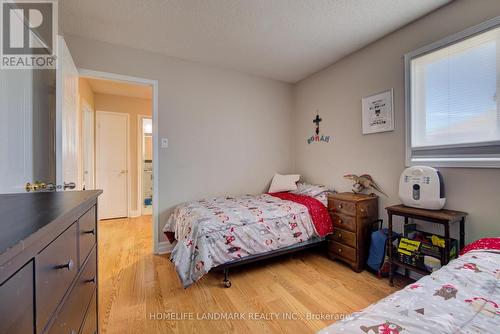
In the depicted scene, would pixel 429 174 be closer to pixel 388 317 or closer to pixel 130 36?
pixel 388 317

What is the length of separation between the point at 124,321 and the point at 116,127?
3.67 metres

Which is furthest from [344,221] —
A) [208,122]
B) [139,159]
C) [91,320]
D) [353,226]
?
[139,159]

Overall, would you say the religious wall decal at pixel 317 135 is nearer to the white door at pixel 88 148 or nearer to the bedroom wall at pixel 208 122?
the bedroom wall at pixel 208 122

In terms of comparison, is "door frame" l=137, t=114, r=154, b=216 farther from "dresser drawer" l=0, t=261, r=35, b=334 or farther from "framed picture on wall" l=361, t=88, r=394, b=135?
"dresser drawer" l=0, t=261, r=35, b=334

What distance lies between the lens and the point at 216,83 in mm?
3104

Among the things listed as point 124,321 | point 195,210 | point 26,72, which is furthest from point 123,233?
point 26,72

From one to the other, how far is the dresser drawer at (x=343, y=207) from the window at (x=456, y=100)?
699mm

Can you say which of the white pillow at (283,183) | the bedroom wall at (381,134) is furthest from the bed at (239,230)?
the bedroom wall at (381,134)

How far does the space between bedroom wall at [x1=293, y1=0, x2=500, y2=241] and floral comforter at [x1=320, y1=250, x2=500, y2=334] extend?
106 cm

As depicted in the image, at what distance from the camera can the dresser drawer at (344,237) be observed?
229cm

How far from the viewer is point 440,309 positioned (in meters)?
0.70

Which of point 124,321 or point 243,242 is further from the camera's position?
point 243,242

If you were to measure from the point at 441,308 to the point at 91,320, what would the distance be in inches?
56.7

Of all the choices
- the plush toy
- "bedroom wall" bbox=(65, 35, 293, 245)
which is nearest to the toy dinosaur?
"bedroom wall" bbox=(65, 35, 293, 245)
